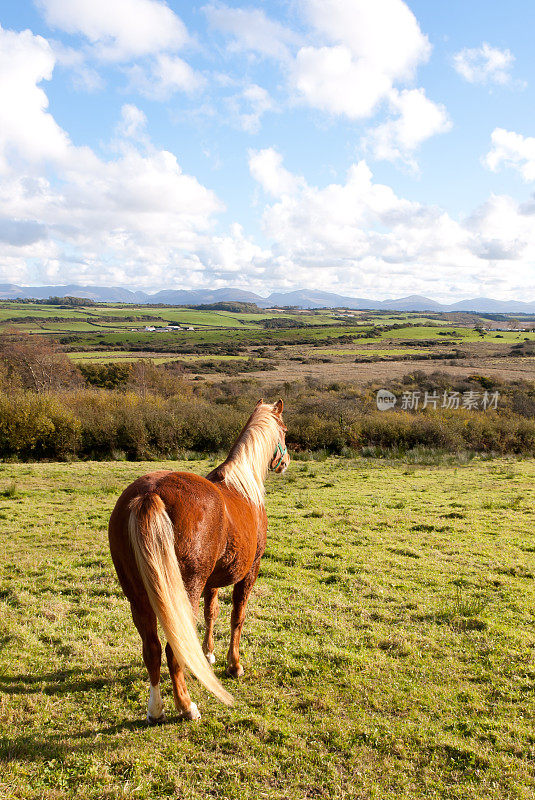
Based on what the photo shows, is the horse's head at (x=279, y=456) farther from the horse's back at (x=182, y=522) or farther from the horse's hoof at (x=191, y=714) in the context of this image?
the horse's hoof at (x=191, y=714)

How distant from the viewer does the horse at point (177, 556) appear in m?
3.15

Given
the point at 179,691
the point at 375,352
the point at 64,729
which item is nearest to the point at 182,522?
the point at 179,691

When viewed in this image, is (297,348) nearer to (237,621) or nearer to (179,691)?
(237,621)

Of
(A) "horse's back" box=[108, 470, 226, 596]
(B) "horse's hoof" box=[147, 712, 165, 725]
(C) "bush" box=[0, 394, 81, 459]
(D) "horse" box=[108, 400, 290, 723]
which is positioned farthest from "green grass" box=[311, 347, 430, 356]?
(B) "horse's hoof" box=[147, 712, 165, 725]

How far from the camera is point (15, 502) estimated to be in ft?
36.9

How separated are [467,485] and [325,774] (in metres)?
12.8

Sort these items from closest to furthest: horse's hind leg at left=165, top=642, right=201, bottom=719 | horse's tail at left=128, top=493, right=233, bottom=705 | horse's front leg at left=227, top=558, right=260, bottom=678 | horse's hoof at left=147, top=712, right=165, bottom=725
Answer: horse's tail at left=128, top=493, right=233, bottom=705 < horse's hind leg at left=165, top=642, right=201, bottom=719 < horse's hoof at left=147, top=712, right=165, bottom=725 < horse's front leg at left=227, top=558, right=260, bottom=678

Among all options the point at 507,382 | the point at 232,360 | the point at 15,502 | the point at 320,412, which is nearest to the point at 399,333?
the point at 232,360

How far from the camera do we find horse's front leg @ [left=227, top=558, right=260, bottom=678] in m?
4.35

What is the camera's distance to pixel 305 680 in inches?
169

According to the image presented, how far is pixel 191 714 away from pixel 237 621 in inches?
35.7

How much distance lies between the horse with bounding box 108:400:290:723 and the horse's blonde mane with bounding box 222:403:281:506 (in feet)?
0.44

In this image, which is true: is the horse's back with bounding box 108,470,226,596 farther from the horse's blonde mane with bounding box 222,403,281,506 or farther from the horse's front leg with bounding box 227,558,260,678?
the horse's front leg with bounding box 227,558,260,678

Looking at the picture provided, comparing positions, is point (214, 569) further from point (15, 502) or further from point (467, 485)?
point (467, 485)
